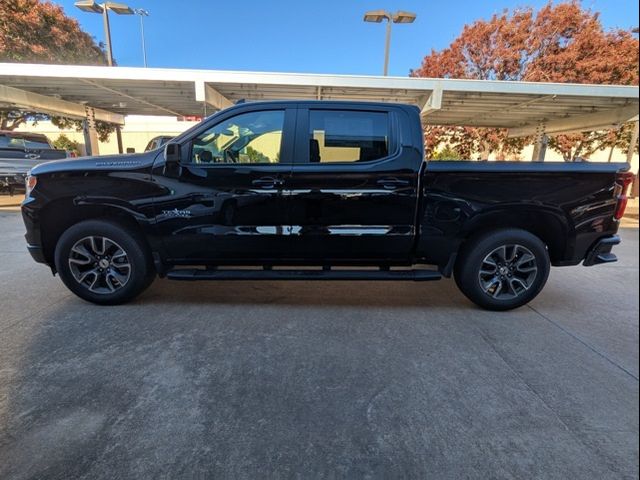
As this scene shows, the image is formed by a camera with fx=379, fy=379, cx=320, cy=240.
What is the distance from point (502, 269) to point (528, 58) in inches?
659

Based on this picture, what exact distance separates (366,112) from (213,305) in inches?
102

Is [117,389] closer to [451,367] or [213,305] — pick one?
[213,305]

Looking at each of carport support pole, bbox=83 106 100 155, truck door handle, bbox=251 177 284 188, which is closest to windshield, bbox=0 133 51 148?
carport support pole, bbox=83 106 100 155

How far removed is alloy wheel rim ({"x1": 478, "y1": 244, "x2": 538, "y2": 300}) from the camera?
153 inches

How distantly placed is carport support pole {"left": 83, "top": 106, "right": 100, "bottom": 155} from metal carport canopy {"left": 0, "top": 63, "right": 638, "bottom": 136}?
506 millimetres

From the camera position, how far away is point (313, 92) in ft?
35.7

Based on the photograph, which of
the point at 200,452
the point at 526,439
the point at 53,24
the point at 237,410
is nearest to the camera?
the point at 200,452

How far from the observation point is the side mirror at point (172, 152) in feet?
11.9

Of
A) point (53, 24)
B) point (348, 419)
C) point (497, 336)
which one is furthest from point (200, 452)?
point (53, 24)

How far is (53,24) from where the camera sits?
9953mm

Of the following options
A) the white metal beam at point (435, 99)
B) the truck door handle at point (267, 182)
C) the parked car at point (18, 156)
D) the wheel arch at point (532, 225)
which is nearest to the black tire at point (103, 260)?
the truck door handle at point (267, 182)

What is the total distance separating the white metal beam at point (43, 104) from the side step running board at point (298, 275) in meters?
11.6

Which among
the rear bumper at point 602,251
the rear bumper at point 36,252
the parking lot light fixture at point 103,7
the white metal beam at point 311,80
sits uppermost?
the parking lot light fixture at point 103,7

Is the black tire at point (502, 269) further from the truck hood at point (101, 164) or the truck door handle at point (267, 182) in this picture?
the truck hood at point (101, 164)
